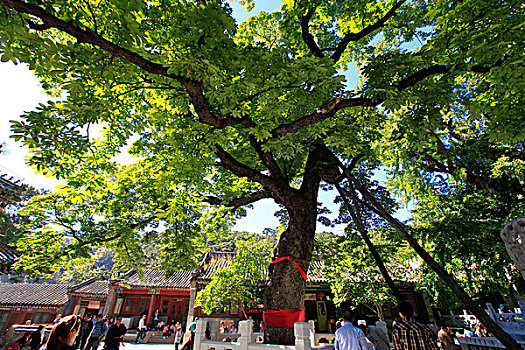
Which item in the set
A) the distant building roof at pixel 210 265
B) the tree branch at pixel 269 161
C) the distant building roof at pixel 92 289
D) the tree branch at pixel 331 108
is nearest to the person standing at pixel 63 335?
the tree branch at pixel 269 161

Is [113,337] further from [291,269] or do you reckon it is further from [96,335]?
[291,269]

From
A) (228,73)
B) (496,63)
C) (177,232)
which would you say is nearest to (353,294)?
(177,232)

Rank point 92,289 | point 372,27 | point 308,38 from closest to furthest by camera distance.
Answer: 1. point 372,27
2. point 308,38
3. point 92,289

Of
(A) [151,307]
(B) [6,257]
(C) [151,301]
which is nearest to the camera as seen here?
(B) [6,257]

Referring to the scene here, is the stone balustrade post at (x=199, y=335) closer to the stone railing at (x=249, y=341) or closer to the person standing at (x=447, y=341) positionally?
the stone railing at (x=249, y=341)

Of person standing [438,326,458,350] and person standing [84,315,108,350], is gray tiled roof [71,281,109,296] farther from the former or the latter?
person standing [438,326,458,350]

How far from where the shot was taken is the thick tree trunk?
15.4ft

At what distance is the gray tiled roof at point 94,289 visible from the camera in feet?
71.2

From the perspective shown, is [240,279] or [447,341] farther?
[240,279]

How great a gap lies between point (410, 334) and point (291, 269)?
230 cm

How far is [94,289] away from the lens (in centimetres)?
2252

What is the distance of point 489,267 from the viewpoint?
9570 millimetres

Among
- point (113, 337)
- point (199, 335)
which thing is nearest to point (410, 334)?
point (199, 335)

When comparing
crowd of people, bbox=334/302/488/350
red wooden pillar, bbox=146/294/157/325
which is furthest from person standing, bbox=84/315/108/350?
red wooden pillar, bbox=146/294/157/325
